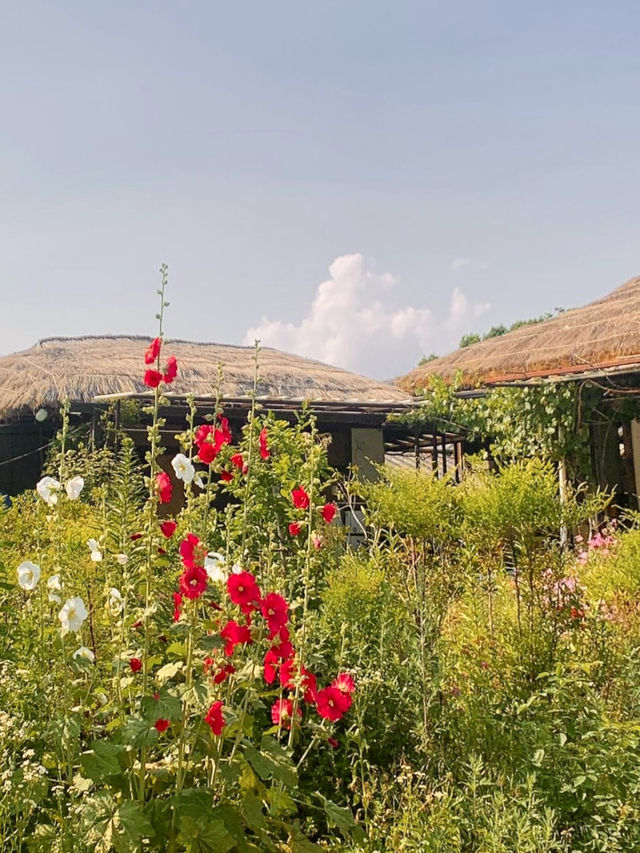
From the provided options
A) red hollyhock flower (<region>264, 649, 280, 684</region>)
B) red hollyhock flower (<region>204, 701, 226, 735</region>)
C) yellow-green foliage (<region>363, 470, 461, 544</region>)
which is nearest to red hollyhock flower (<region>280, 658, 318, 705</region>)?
red hollyhock flower (<region>264, 649, 280, 684</region>)

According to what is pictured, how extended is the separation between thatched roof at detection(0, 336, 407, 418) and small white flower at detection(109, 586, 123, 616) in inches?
332

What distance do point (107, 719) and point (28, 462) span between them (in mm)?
11886

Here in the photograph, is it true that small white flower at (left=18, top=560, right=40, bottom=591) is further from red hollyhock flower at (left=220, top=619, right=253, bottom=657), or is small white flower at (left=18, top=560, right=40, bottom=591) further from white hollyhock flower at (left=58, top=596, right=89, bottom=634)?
red hollyhock flower at (left=220, top=619, right=253, bottom=657)

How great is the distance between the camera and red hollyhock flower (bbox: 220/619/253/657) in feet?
7.01

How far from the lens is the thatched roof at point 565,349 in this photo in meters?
8.36

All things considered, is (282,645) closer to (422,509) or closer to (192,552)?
(192,552)

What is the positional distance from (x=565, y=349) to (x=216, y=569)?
296 inches

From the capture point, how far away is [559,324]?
1031 centimetres

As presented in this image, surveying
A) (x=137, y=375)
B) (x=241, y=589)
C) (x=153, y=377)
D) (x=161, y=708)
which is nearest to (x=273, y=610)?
(x=241, y=589)

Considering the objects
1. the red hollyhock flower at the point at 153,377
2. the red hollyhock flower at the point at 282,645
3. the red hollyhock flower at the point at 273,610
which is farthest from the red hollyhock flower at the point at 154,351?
the red hollyhock flower at the point at 282,645

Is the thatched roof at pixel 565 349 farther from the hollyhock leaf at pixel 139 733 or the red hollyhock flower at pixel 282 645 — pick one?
the hollyhock leaf at pixel 139 733

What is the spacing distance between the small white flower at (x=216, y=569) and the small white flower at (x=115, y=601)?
0.25m

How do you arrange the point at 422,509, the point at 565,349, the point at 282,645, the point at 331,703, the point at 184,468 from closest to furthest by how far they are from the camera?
the point at 184,468 → the point at 282,645 → the point at 331,703 → the point at 422,509 → the point at 565,349

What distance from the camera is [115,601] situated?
236 cm
